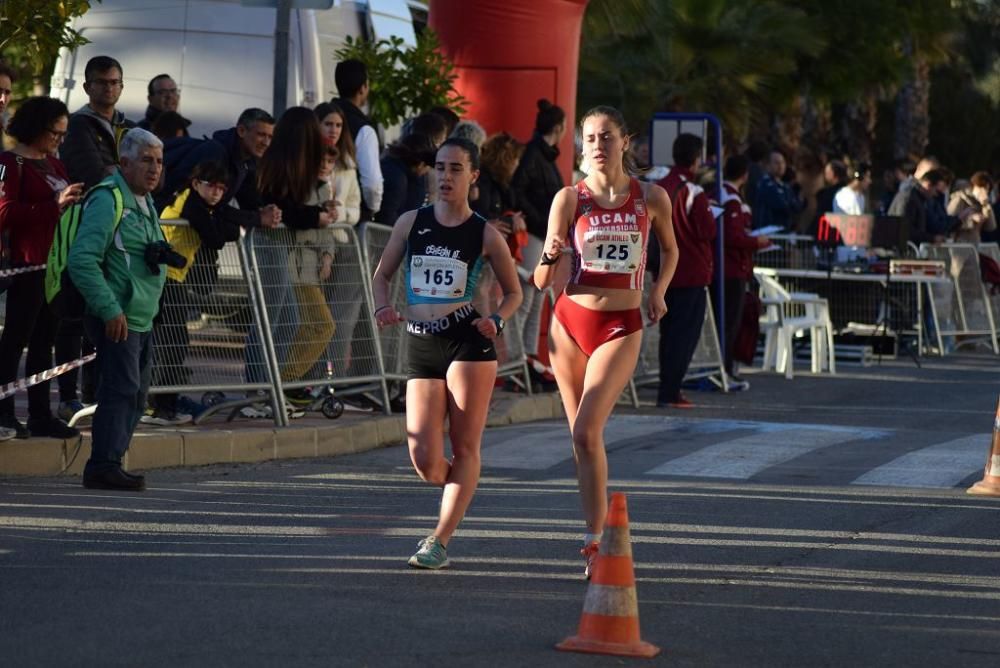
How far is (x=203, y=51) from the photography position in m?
17.9

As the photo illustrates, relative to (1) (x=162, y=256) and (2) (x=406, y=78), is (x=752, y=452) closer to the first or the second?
(1) (x=162, y=256)

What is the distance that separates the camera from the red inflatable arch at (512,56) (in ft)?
55.8

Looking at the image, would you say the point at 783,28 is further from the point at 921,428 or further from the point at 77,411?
the point at 77,411

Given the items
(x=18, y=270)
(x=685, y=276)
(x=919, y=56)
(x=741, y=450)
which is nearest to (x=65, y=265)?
(x=18, y=270)

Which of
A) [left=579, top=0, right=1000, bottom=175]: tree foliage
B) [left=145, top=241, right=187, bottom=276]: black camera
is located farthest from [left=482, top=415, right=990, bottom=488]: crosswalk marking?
[left=579, top=0, right=1000, bottom=175]: tree foliage

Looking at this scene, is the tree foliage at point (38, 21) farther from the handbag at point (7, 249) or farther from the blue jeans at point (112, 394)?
the blue jeans at point (112, 394)

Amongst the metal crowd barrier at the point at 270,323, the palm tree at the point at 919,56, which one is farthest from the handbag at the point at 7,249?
the palm tree at the point at 919,56

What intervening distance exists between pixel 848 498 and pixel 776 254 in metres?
11.1

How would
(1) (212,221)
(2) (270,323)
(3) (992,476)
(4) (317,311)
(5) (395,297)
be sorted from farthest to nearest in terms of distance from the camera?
(5) (395,297)
(4) (317,311)
(2) (270,323)
(1) (212,221)
(3) (992,476)

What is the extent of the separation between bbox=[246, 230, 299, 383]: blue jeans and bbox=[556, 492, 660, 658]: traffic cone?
631 cm

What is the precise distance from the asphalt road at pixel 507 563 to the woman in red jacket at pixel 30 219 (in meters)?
0.58

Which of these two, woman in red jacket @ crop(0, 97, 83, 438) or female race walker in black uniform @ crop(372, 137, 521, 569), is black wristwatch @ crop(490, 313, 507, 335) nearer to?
female race walker in black uniform @ crop(372, 137, 521, 569)

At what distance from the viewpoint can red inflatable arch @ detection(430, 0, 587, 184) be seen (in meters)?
17.0

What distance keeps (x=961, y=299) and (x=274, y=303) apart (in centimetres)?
1287
